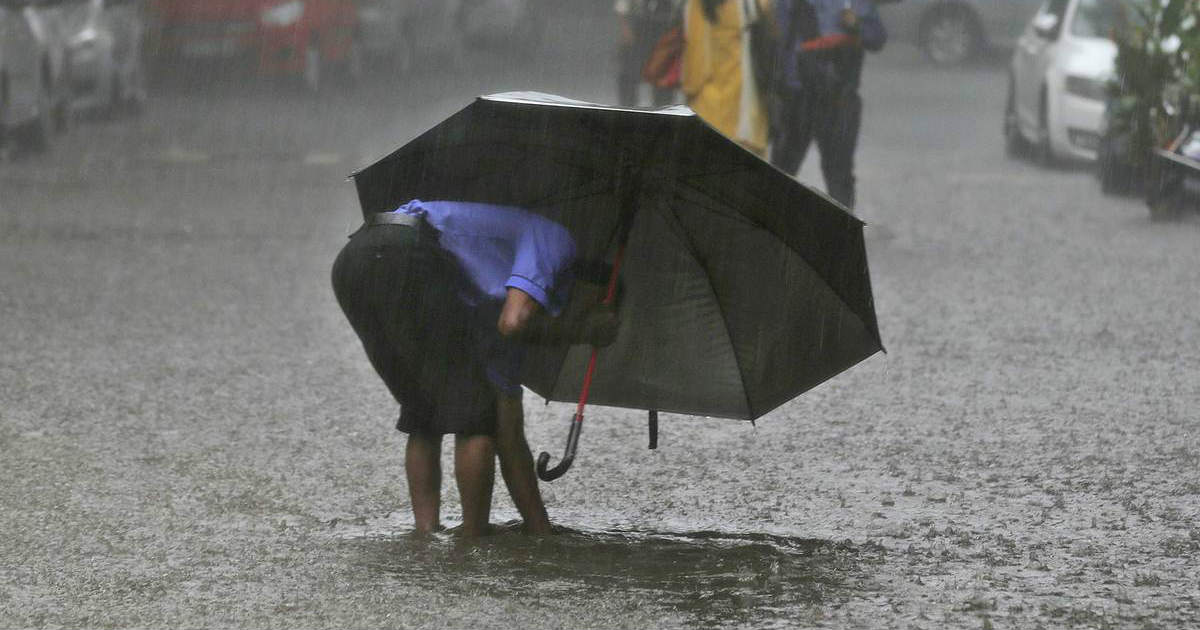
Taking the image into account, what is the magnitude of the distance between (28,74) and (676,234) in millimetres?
12281

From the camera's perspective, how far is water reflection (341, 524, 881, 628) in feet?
16.4

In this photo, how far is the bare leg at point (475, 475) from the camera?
5359 millimetres

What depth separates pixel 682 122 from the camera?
4910mm

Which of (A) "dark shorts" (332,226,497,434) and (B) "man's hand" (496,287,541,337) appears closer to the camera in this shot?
(B) "man's hand" (496,287,541,337)

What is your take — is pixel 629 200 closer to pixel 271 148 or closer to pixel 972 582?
pixel 972 582

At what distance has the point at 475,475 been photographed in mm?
5387

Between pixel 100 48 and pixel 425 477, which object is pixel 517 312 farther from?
pixel 100 48

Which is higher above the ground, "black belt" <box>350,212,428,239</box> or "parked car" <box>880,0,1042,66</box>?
"black belt" <box>350,212,428,239</box>

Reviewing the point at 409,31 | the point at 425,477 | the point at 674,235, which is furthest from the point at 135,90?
the point at 674,235

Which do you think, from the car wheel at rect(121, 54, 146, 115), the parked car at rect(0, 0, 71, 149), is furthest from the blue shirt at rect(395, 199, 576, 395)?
the car wheel at rect(121, 54, 146, 115)

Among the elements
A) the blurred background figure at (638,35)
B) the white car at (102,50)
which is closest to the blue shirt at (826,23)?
the blurred background figure at (638,35)

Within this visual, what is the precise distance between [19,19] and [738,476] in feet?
37.3

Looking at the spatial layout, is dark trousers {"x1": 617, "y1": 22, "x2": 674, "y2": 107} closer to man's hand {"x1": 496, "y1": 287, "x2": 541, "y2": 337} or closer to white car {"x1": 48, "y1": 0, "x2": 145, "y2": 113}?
white car {"x1": 48, "y1": 0, "x2": 145, "y2": 113}

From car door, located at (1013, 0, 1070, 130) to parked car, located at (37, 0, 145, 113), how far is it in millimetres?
7983
